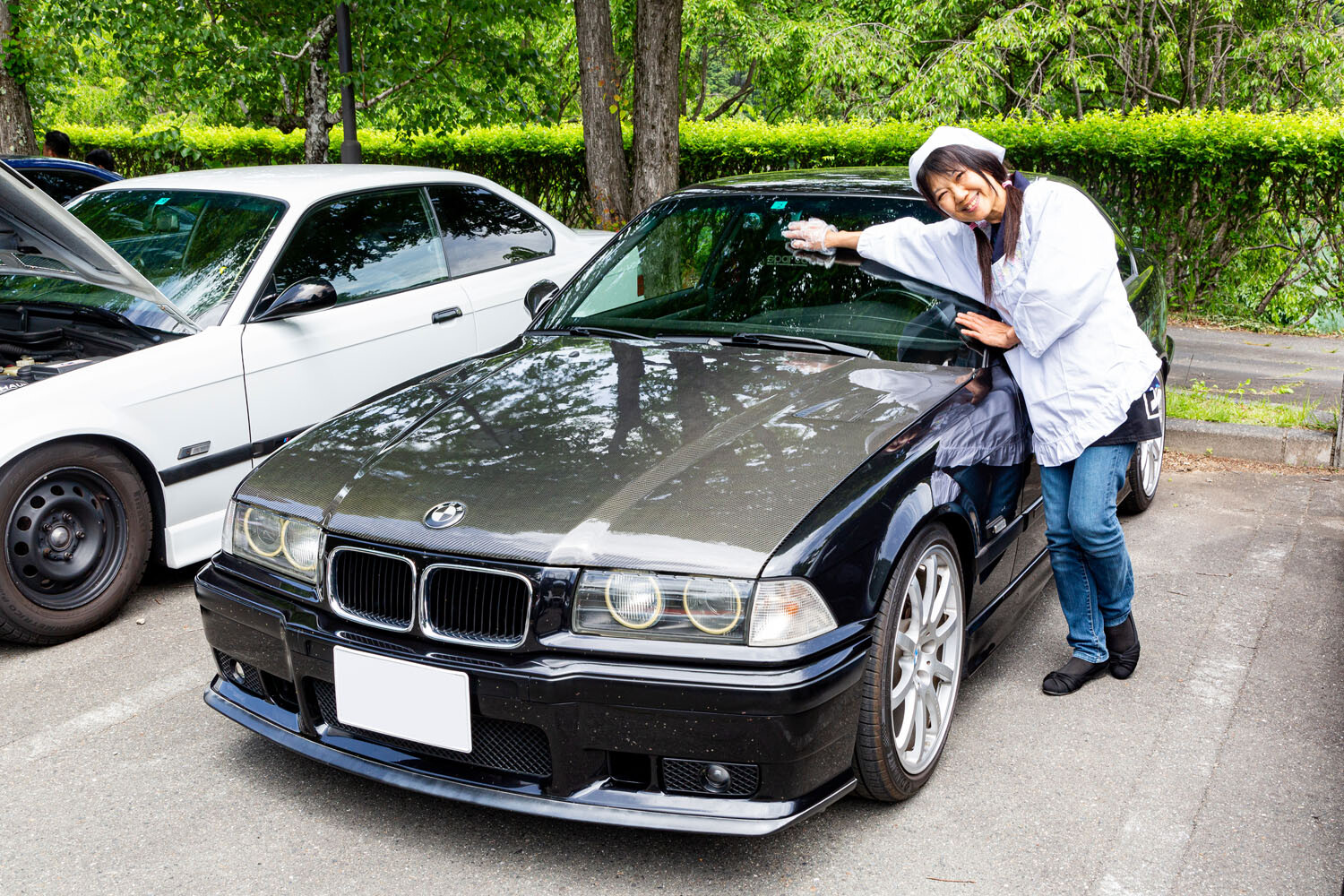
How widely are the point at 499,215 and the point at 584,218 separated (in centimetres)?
655

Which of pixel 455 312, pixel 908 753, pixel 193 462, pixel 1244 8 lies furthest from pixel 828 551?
pixel 1244 8

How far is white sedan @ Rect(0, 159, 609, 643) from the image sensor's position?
4098mm

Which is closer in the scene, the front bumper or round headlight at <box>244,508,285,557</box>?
the front bumper

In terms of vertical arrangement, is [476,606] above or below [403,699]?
above

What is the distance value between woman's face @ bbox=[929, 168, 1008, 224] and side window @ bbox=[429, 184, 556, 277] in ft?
9.80

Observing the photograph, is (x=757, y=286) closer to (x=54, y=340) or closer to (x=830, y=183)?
(x=830, y=183)

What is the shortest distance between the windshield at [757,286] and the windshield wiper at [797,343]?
0.08ft

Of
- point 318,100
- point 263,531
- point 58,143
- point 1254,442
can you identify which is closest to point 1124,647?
point 263,531

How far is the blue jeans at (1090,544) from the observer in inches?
136

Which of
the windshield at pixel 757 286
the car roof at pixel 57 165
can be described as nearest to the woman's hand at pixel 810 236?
the windshield at pixel 757 286

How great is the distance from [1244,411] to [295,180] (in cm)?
514

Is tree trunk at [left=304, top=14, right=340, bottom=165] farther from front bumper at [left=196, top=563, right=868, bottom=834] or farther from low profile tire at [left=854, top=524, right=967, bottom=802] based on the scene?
low profile tire at [left=854, top=524, right=967, bottom=802]

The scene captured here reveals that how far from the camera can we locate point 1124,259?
16.6 feet

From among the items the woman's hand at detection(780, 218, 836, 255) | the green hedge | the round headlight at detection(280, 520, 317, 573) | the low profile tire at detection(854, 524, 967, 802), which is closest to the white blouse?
the low profile tire at detection(854, 524, 967, 802)
